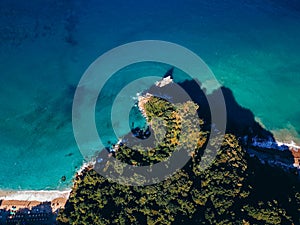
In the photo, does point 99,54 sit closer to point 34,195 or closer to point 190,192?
point 34,195

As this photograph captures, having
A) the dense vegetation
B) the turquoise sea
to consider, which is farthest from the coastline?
the dense vegetation

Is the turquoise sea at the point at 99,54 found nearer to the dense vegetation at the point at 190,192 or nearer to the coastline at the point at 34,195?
the coastline at the point at 34,195

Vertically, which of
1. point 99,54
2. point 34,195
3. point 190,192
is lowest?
point 190,192

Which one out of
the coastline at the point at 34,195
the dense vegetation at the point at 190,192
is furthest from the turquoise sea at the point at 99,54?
the dense vegetation at the point at 190,192

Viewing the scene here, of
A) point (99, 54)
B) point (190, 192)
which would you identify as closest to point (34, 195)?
point (190, 192)

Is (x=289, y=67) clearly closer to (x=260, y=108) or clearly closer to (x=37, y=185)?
(x=260, y=108)

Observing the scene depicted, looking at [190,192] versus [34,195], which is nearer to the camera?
[190,192]

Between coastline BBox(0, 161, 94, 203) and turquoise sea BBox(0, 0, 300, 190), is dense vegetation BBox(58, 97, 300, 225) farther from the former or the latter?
turquoise sea BBox(0, 0, 300, 190)
